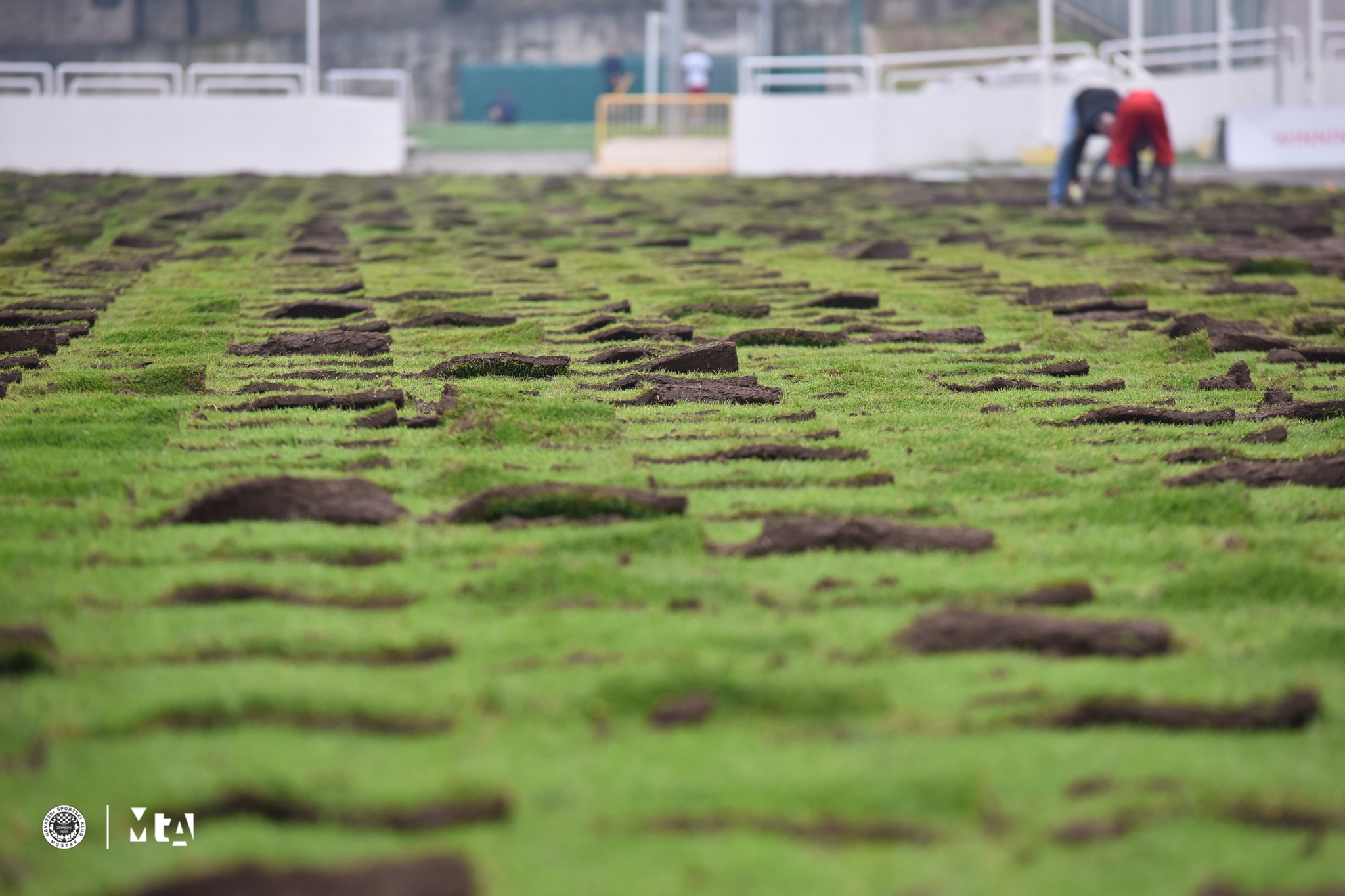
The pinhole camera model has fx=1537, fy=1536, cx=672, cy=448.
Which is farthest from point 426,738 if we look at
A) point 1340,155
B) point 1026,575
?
point 1340,155

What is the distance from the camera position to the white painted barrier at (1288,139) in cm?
2119

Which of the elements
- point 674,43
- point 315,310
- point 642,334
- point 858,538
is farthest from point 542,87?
point 858,538

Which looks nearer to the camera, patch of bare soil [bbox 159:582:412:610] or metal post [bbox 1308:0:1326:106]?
patch of bare soil [bbox 159:582:412:610]

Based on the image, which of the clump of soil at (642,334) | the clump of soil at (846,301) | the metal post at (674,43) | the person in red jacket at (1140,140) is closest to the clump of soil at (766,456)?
the clump of soil at (642,334)

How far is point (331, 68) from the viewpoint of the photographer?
5100 cm

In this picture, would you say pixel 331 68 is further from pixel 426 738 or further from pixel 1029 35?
pixel 426 738

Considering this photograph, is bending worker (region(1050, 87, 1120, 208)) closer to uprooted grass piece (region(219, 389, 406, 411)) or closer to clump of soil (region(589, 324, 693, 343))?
clump of soil (region(589, 324, 693, 343))

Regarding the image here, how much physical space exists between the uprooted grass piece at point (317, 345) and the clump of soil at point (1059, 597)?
141 inches

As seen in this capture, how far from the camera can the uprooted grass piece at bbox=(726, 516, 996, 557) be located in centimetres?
331

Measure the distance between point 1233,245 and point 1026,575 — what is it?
8.50 m

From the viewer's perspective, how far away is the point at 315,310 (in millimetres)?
7180

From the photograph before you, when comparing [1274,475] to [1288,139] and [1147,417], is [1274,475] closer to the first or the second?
[1147,417]

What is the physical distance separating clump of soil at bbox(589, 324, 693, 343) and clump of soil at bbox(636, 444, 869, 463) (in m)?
2.12

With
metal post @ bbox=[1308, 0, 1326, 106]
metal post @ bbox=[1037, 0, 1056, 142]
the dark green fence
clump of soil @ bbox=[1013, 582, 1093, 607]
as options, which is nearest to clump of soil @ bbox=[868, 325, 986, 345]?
clump of soil @ bbox=[1013, 582, 1093, 607]
